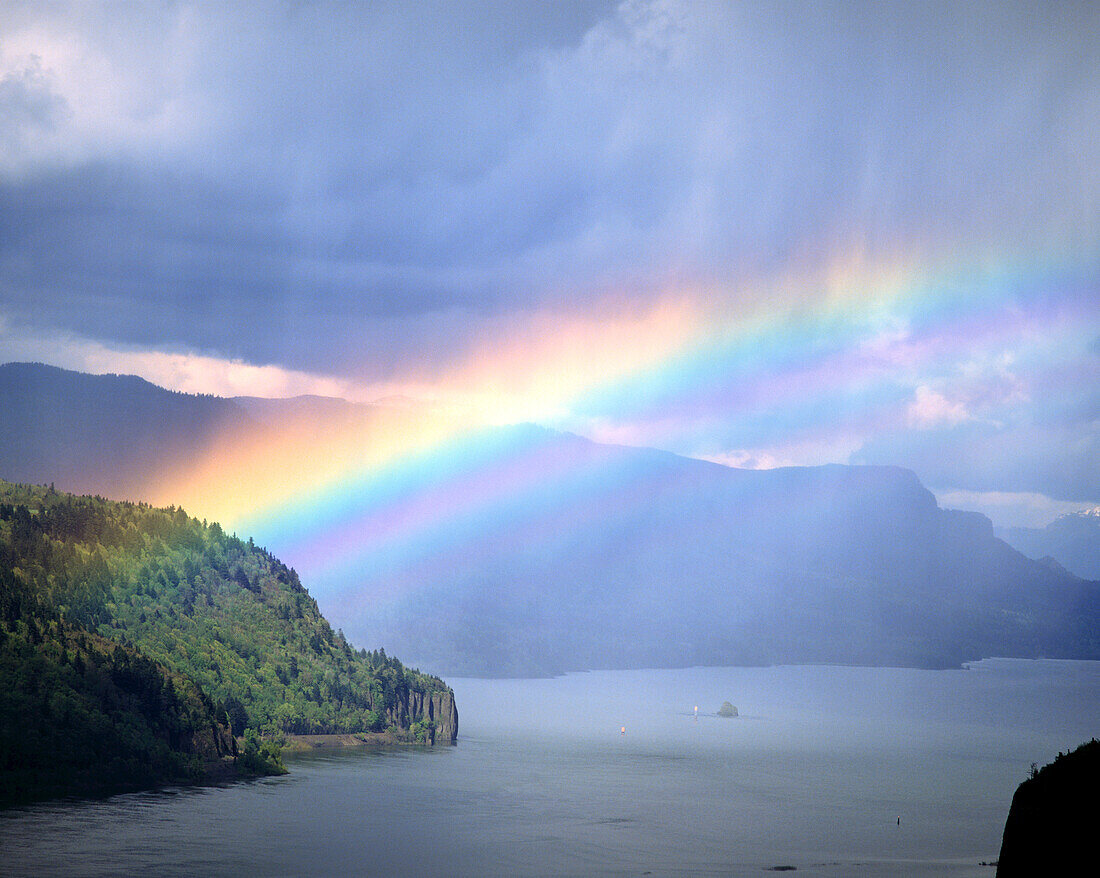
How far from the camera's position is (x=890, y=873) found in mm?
186875

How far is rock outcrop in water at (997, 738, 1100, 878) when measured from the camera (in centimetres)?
13038

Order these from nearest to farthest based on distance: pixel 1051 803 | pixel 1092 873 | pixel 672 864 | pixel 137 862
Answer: pixel 1092 873, pixel 1051 803, pixel 137 862, pixel 672 864

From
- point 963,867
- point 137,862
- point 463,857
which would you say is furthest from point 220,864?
point 963,867

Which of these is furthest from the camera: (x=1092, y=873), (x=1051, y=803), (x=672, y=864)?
(x=672, y=864)

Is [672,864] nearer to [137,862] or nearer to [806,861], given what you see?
[806,861]

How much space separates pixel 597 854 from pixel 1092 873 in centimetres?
8993

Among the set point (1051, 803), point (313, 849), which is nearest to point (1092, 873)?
point (1051, 803)

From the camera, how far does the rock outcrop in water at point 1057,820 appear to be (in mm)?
130375

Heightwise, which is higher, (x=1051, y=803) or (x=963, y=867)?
(x=1051, y=803)

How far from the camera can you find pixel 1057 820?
134 m

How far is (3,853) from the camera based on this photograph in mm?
181125

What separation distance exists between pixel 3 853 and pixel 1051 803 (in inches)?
5620

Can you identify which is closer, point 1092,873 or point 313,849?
point 1092,873

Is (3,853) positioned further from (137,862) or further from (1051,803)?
(1051,803)
